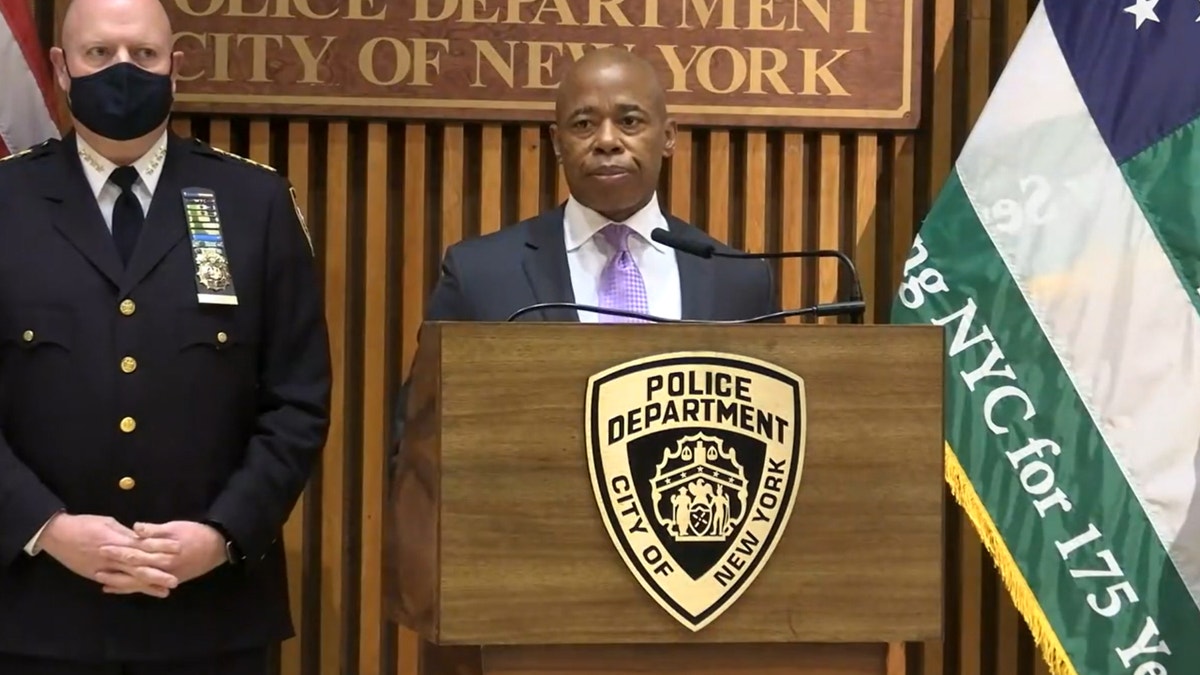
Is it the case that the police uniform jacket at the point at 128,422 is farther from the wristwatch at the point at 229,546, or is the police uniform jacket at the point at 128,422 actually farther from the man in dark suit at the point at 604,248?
the man in dark suit at the point at 604,248

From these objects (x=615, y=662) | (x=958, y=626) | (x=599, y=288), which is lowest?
(x=958, y=626)

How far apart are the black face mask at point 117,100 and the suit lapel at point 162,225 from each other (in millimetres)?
94

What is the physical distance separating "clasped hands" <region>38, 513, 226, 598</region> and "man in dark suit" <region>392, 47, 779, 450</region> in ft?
1.65

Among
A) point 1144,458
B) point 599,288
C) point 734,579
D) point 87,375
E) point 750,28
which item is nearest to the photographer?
point 734,579

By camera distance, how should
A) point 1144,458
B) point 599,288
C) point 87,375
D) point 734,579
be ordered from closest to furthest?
point 734,579
point 87,375
point 599,288
point 1144,458

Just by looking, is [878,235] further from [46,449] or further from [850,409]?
[46,449]

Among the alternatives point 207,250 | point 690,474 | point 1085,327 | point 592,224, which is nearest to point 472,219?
point 592,224

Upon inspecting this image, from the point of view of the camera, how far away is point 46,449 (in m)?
2.11

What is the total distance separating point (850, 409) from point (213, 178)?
1.14 m

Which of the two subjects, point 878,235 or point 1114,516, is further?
point 878,235

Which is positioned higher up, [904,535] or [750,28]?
[750,28]

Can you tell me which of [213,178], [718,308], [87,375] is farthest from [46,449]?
[718,308]

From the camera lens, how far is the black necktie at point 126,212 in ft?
7.18

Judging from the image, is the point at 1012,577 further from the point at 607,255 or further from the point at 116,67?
the point at 116,67
